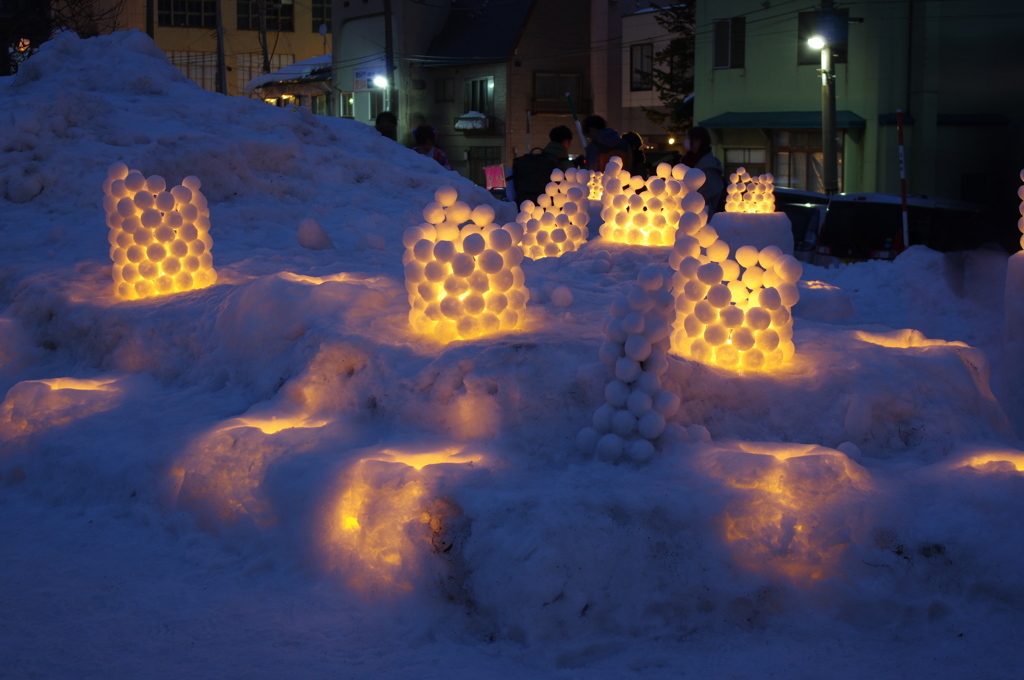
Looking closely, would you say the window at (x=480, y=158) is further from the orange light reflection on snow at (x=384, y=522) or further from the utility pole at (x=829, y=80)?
the orange light reflection on snow at (x=384, y=522)

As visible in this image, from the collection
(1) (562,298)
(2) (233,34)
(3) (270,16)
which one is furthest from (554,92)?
(1) (562,298)

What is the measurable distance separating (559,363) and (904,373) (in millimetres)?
1711

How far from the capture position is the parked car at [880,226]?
38.8 ft

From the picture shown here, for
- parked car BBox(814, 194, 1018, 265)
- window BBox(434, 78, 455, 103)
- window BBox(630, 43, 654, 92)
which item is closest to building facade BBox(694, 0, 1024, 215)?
parked car BBox(814, 194, 1018, 265)

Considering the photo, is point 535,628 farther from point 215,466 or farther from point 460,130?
point 460,130

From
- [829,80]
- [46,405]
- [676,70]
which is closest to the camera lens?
[46,405]

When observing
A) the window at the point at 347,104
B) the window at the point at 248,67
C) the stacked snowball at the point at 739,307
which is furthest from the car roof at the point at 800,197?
the window at the point at 248,67

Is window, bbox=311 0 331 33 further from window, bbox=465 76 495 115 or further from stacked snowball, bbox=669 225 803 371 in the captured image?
stacked snowball, bbox=669 225 803 371

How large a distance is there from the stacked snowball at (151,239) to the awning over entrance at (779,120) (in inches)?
703

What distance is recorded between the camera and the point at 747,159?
78.5 ft

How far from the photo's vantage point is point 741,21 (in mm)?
23719

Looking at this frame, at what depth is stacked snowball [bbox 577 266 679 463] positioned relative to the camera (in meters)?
3.87

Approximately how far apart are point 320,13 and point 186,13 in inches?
250

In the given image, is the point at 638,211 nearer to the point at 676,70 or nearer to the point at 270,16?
the point at 676,70
